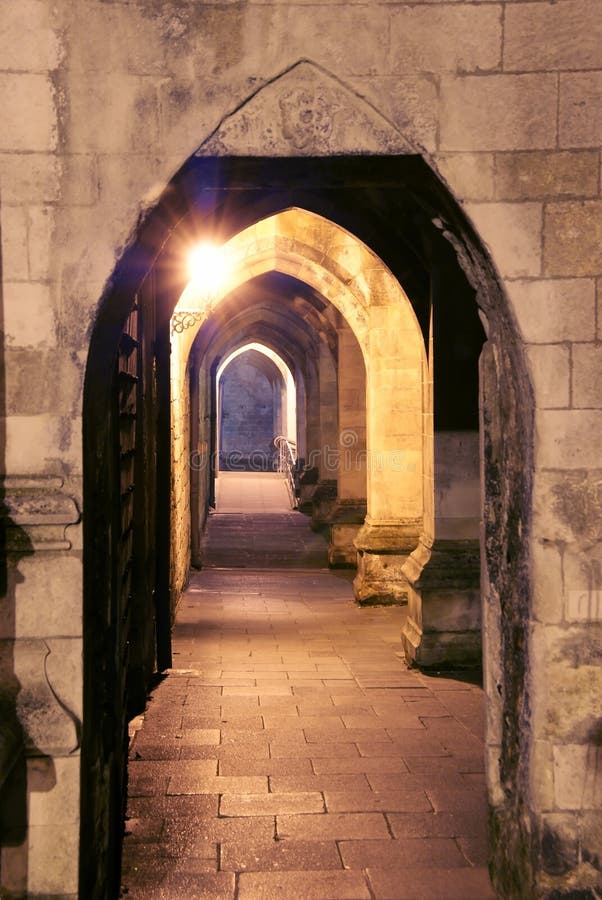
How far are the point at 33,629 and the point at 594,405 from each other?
1838mm

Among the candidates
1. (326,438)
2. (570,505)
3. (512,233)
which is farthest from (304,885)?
(326,438)

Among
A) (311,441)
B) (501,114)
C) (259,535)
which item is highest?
(501,114)

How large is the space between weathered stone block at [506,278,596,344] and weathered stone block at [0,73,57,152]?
148 centimetres

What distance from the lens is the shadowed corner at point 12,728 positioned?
2848 mm

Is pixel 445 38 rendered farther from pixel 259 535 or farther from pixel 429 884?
pixel 259 535

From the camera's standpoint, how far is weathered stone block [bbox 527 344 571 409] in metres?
3.06

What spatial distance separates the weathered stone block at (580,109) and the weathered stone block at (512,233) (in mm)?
239

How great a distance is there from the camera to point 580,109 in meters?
3.05

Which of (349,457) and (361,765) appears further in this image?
(349,457)

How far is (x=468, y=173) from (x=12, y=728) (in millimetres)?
2147

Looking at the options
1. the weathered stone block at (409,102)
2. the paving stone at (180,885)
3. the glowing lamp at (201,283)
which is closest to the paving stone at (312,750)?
the paving stone at (180,885)

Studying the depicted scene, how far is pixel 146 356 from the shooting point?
5688 mm

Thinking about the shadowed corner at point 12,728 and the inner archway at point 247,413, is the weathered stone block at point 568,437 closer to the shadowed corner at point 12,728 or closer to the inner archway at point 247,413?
the shadowed corner at point 12,728

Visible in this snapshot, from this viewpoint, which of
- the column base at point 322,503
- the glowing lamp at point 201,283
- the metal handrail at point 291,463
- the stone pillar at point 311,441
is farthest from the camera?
the metal handrail at point 291,463
